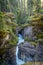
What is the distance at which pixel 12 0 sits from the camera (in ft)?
104

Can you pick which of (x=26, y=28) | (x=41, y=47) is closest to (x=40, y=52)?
(x=41, y=47)

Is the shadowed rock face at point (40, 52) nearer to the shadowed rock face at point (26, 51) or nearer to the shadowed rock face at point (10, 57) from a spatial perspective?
the shadowed rock face at point (26, 51)

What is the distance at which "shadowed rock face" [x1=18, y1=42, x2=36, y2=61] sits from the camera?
1759 centimetres

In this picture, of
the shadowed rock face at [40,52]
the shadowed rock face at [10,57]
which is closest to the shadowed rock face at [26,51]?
the shadowed rock face at [40,52]

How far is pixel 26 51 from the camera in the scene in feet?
59.3

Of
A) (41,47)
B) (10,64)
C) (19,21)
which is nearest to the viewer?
(10,64)

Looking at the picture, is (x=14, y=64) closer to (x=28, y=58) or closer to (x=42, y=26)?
(x=28, y=58)

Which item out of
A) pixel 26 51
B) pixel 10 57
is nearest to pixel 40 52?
pixel 26 51

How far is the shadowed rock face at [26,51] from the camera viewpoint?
1759 centimetres

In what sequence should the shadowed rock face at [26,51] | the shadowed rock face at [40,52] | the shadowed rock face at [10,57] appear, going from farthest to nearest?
the shadowed rock face at [26,51]
the shadowed rock face at [40,52]
the shadowed rock face at [10,57]

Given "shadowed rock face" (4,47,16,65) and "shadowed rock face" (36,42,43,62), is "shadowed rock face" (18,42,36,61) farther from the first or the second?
"shadowed rock face" (4,47,16,65)

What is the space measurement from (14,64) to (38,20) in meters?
4.25

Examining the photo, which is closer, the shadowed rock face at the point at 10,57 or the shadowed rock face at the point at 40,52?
the shadowed rock face at the point at 10,57

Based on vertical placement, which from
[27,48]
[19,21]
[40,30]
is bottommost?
[19,21]
